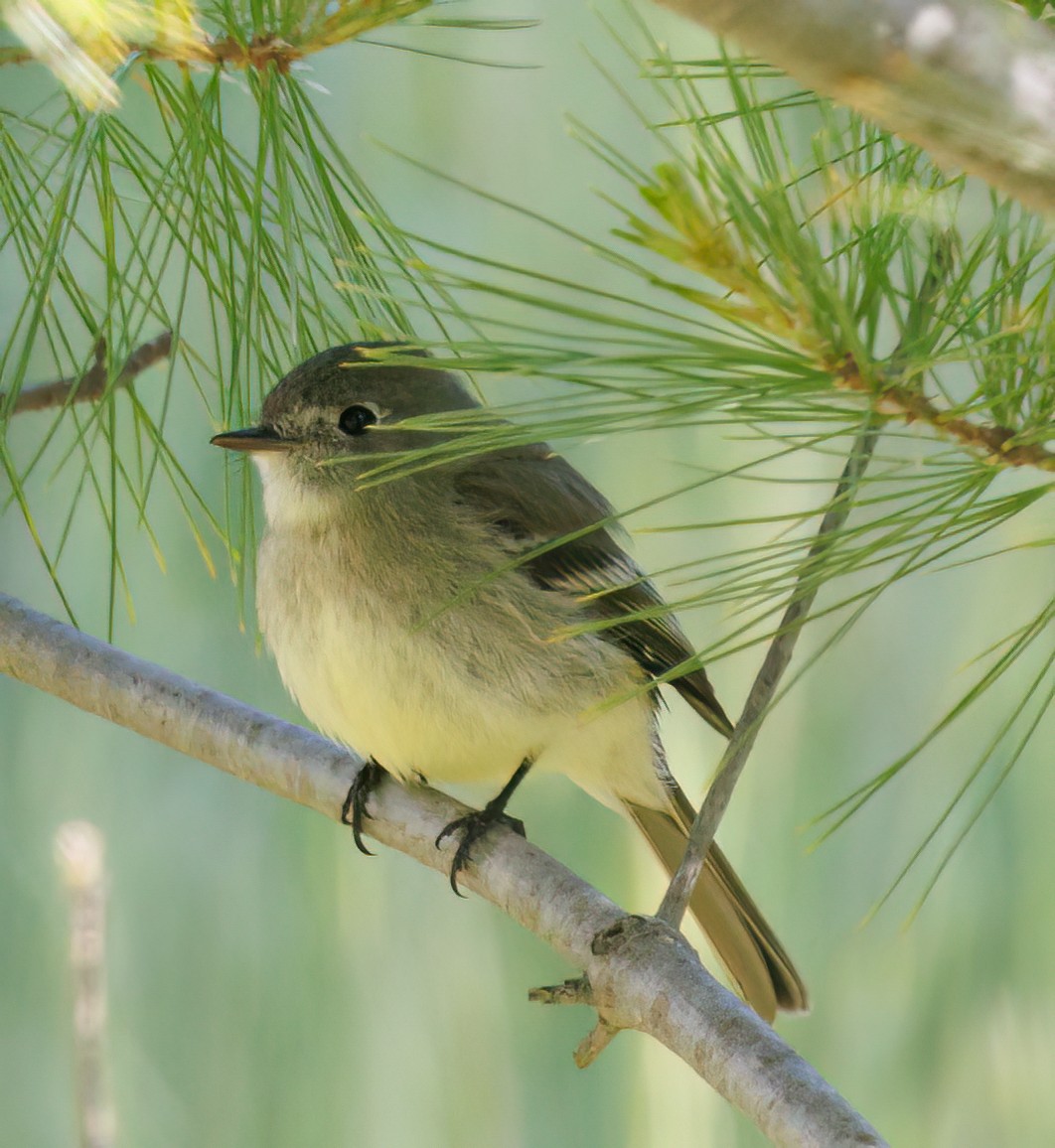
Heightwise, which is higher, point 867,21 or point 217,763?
point 217,763

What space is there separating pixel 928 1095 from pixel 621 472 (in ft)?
3.50

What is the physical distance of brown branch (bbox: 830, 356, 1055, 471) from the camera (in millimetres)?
672

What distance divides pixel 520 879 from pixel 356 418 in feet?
1.79

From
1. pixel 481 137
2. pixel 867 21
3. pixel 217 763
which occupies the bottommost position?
pixel 867 21

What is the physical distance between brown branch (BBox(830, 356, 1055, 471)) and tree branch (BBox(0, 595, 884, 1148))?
346 millimetres

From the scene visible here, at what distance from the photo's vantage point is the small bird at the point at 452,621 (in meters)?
1.36

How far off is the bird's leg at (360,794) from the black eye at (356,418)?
1.10 feet

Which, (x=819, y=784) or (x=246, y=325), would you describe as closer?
(x=246, y=325)

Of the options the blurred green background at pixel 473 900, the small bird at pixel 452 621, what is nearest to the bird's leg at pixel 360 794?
the small bird at pixel 452 621

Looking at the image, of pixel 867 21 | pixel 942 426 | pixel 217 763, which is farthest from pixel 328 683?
pixel 867 21

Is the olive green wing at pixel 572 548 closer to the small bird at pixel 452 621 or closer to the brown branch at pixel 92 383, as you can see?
the small bird at pixel 452 621

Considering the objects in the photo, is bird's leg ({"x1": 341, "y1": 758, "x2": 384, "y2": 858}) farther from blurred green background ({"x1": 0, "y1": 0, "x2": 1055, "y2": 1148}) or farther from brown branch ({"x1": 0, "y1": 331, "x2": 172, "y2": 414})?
blurred green background ({"x1": 0, "y1": 0, "x2": 1055, "y2": 1148})

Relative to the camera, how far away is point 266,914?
7.57ft

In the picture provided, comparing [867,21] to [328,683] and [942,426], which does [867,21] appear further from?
[328,683]
